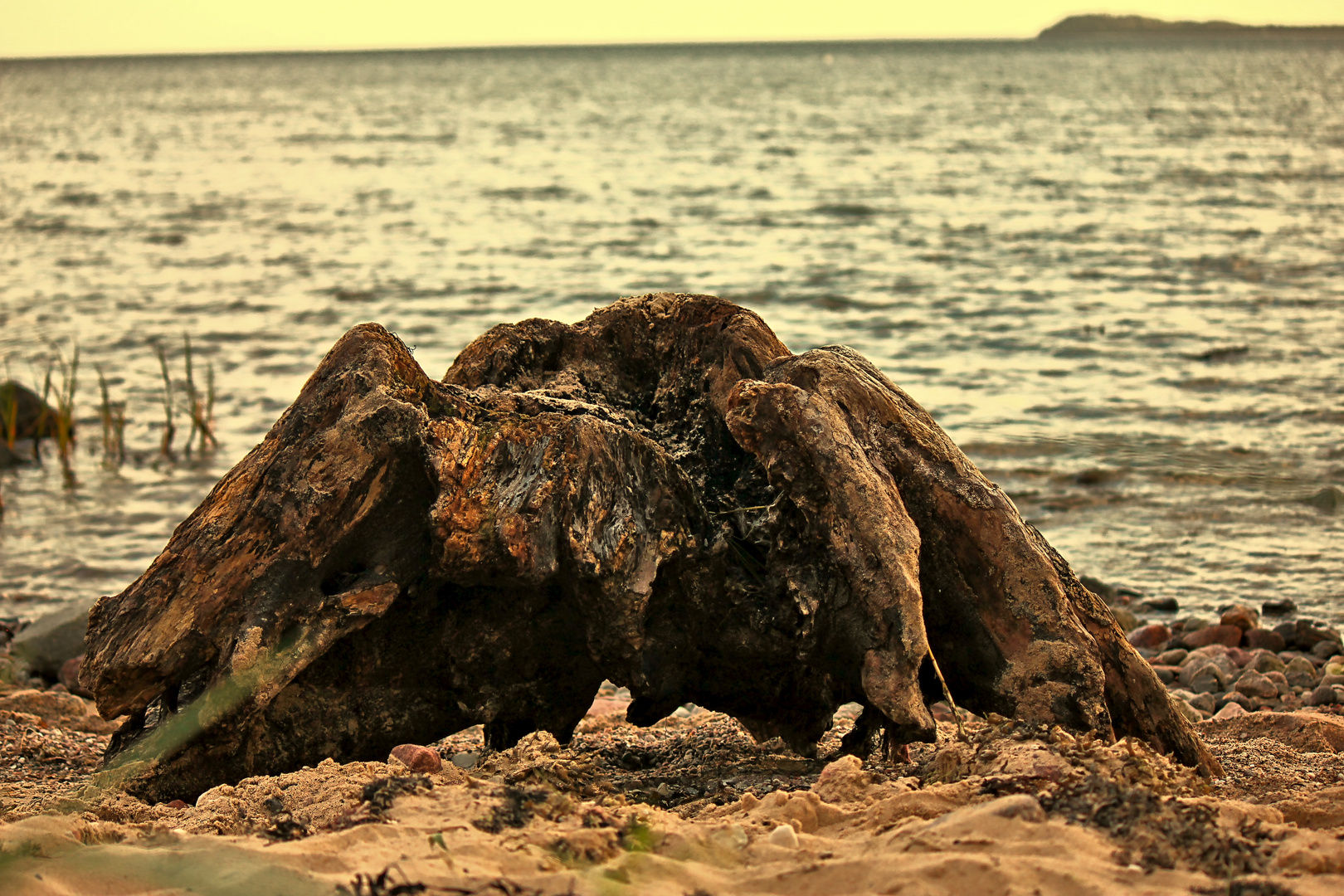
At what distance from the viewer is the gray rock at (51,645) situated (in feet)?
20.8

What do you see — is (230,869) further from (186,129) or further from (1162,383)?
(186,129)

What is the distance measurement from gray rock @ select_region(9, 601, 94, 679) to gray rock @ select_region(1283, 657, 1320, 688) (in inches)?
241

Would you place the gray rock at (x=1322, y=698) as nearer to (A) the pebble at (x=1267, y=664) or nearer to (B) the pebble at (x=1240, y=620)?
(A) the pebble at (x=1267, y=664)

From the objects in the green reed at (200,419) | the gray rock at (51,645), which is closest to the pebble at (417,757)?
the gray rock at (51,645)

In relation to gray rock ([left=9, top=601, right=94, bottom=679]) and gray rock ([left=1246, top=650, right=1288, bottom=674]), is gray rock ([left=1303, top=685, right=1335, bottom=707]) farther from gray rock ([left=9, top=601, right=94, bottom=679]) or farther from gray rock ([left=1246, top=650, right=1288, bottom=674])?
gray rock ([left=9, top=601, right=94, bottom=679])

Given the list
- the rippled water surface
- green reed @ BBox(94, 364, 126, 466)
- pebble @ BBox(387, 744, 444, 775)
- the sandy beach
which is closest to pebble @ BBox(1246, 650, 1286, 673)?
the rippled water surface

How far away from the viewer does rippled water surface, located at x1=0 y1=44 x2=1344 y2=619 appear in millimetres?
8750

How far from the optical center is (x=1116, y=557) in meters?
7.66

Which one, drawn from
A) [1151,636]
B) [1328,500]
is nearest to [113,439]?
[1151,636]

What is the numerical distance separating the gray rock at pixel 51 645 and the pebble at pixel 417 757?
2.87 m

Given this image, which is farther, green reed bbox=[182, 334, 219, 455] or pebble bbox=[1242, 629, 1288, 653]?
green reed bbox=[182, 334, 219, 455]

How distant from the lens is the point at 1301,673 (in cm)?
588

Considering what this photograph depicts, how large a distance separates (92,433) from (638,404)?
322 inches

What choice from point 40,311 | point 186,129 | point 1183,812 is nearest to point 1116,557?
point 1183,812
